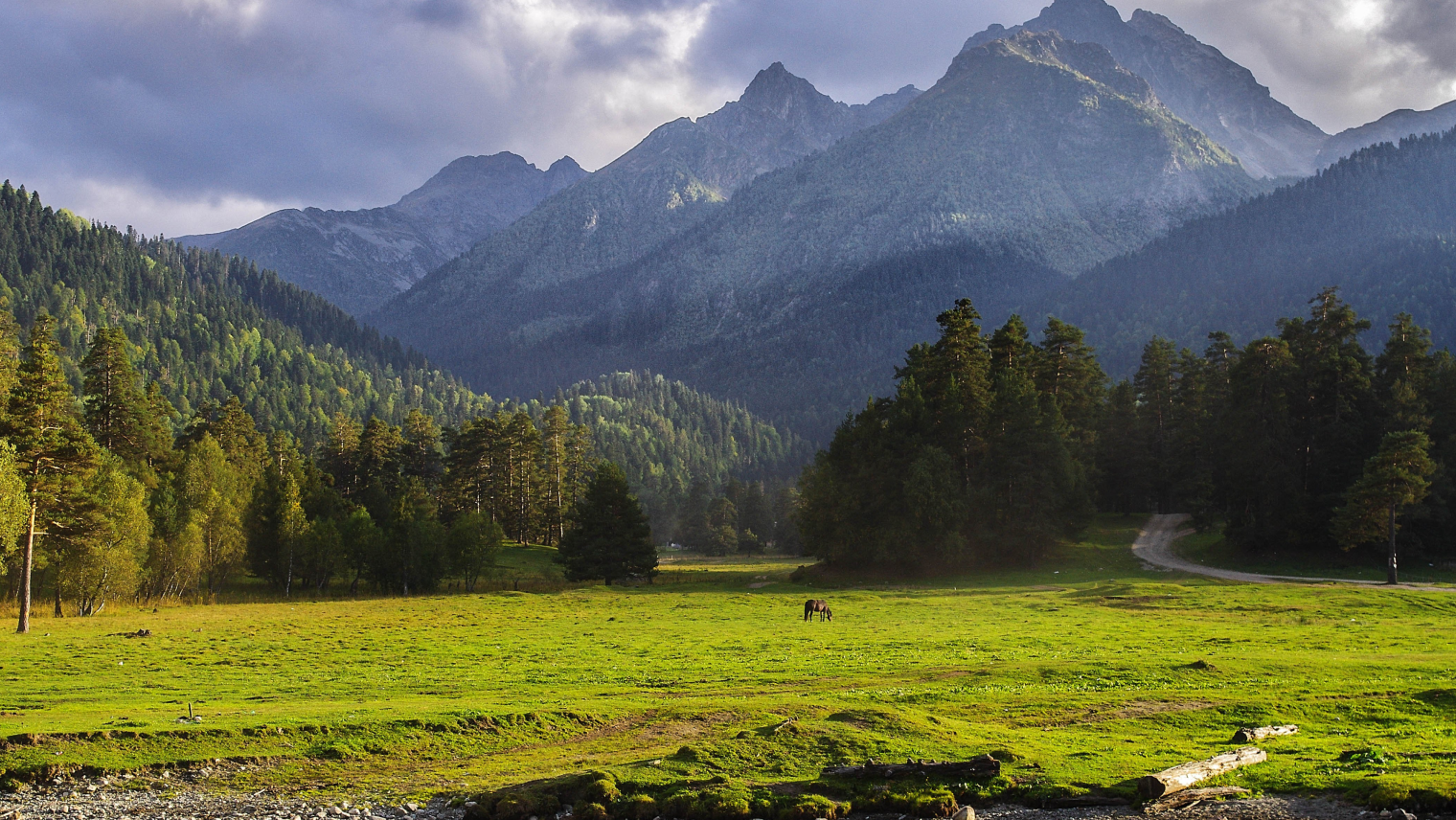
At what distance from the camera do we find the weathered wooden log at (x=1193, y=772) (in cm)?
1415

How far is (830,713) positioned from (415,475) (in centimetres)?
9888

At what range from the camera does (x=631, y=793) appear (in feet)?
52.4

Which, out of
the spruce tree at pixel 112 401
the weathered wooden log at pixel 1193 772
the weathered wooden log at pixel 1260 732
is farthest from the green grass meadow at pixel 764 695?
the spruce tree at pixel 112 401

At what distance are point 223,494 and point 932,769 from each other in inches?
2996

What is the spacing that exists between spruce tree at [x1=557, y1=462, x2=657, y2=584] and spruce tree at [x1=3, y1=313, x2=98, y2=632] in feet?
133

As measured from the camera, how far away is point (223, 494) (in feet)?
248

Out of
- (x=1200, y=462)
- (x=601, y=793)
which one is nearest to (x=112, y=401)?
(x=601, y=793)

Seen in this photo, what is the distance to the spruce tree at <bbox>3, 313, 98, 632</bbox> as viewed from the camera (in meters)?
50.6

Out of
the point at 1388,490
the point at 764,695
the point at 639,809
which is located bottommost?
the point at 764,695

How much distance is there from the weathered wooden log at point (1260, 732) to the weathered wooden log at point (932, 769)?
5.98m

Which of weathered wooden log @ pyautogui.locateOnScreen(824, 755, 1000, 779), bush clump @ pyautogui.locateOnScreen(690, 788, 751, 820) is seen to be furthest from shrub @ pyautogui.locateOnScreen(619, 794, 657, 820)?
weathered wooden log @ pyautogui.locateOnScreen(824, 755, 1000, 779)

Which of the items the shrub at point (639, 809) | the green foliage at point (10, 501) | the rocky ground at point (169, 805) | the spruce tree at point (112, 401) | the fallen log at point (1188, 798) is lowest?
the rocky ground at point (169, 805)

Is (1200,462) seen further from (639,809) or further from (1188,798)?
(639,809)

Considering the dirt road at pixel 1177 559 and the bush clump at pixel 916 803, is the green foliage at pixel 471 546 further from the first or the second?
the bush clump at pixel 916 803
